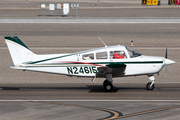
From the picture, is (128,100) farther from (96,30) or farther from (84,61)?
(96,30)

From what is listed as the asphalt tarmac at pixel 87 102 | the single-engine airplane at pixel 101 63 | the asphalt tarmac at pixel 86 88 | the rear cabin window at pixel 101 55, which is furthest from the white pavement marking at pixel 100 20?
the rear cabin window at pixel 101 55

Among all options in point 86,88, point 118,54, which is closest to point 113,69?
point 118,54

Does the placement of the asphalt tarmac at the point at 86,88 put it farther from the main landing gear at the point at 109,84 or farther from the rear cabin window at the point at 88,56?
the rear cabin window at the point at 88,56

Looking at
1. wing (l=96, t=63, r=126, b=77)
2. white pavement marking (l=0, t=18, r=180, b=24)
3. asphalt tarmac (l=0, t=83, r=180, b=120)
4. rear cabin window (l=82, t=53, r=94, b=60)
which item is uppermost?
white pavement marking (l=0, t=18, r=180, b=24)

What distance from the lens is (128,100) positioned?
51.9 ft

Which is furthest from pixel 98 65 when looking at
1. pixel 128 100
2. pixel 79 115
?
pixel 79 115

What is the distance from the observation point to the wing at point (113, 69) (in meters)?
17.1

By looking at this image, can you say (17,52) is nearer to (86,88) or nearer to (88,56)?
(88,56)

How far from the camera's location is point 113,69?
1761cm

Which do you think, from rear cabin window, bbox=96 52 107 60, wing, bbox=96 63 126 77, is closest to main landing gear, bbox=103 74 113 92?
wing, bbox=96 63 126 77

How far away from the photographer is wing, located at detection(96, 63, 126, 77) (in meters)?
17.1

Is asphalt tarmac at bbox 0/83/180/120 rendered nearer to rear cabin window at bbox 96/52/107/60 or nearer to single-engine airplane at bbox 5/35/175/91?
single-engine airplane at bbox 5/35/175/91

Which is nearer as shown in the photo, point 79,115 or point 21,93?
point 79,115

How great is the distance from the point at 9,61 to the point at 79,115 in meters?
16.3
